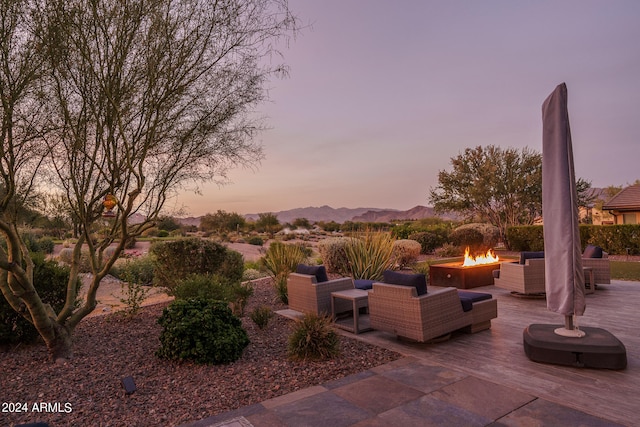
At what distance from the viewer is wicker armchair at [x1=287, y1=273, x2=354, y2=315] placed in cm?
504

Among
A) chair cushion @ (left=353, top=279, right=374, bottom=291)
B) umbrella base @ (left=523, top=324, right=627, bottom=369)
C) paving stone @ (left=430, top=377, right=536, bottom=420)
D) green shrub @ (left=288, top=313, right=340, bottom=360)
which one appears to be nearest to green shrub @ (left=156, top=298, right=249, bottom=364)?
green shrub @ (left=288, top=313, right=340, bottom=360)

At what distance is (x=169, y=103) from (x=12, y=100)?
137cm

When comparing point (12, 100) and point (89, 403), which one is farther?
point (12, 100)

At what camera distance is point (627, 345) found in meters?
3.85

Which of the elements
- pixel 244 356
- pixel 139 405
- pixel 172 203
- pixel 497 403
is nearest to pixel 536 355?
pixel 497 403

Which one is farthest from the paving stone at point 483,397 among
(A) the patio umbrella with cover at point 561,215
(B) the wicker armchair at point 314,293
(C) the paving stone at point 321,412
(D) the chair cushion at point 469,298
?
(B) the wicker armchair at point 314,293

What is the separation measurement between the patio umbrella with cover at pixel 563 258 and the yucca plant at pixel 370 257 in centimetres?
470

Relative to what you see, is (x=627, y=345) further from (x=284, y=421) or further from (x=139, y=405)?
(x=139, y=405)

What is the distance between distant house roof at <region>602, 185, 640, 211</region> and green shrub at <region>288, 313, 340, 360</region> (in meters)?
20.7

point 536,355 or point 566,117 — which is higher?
point 566,117

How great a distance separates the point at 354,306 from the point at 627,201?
21.0 meters

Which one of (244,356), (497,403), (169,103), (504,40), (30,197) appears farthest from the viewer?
(504,40)

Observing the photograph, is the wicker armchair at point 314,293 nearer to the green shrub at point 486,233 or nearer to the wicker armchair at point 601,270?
the wicker armchair at point 601,270

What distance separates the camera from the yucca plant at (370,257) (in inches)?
321
